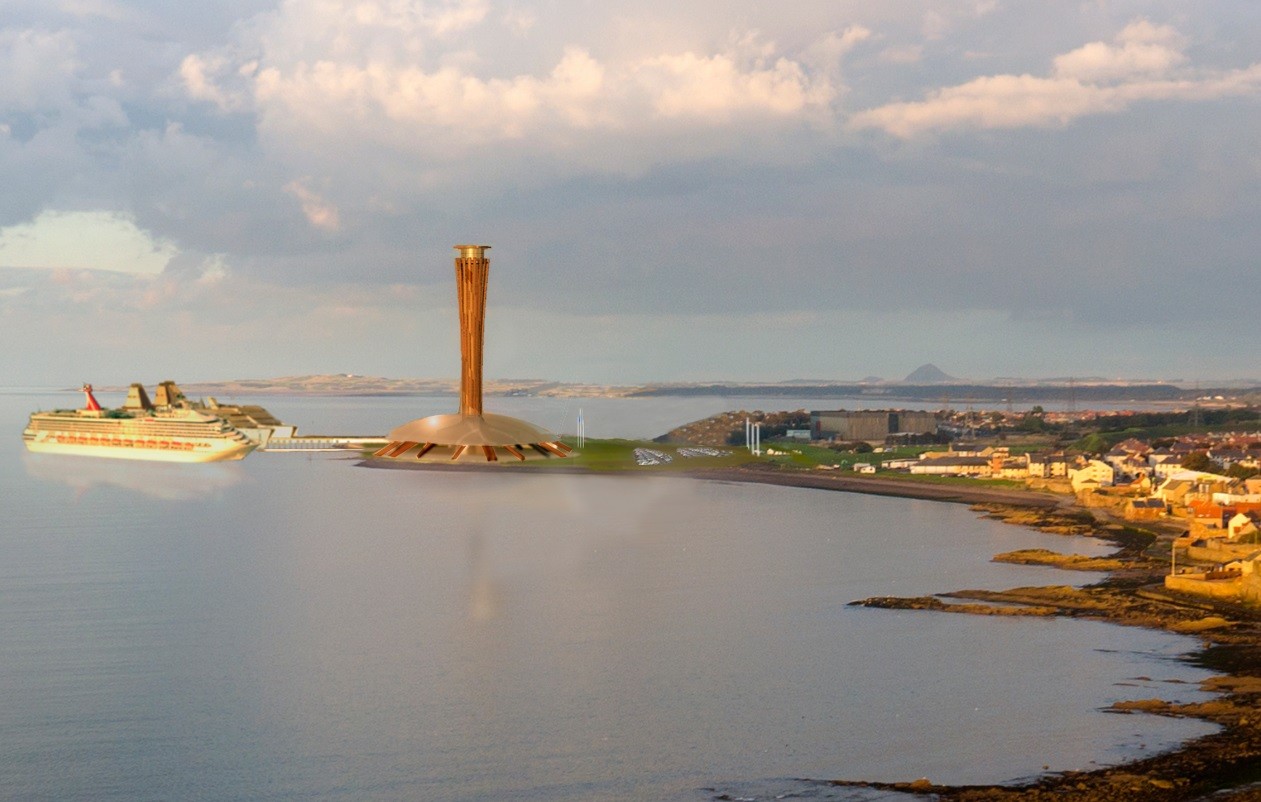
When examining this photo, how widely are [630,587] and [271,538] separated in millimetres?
10841

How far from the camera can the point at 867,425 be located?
61.6 m

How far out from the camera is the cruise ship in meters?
52.7

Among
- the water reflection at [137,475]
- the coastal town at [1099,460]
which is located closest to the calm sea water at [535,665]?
the coastal town at [1099,460]

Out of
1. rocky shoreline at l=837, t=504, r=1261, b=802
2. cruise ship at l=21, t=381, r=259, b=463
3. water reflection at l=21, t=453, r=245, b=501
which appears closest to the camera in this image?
rocky shoreline at l=837, t=504, r=1261, b=802

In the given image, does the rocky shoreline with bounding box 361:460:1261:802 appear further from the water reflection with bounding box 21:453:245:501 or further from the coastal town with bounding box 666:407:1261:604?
the water reflection with bounding box 21:453:245:501

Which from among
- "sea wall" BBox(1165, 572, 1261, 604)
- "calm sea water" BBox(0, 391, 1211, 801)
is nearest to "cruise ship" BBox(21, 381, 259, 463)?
"calm sea water" BBox(0, 391, 1211, 801)

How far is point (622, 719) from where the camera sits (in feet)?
46.5

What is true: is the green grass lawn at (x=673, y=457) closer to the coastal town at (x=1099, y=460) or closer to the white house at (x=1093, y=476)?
the coastal town at (x=1099, y=460)

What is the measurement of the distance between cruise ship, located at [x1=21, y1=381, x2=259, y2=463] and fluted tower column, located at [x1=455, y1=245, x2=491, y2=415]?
5080 centimetres

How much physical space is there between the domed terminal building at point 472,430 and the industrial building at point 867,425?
56477 mm

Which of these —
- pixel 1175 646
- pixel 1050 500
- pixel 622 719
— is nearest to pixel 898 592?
pixel 1175 646

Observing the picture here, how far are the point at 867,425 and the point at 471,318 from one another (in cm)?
5826

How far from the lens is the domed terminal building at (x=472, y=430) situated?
174 inches

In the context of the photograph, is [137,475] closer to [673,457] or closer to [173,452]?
[173,452]
